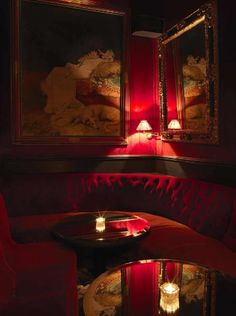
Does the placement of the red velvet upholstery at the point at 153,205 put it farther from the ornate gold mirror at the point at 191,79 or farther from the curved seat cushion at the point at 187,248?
the ornate gold mirror at the point at 191,79

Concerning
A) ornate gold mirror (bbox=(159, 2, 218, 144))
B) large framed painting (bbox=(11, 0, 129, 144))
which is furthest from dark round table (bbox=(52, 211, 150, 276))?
large framed painting (bbox=(11, 0, 129, 144))

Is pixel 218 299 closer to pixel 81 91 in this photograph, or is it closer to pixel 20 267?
pixel 20 267

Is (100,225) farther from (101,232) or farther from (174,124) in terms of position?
(174,124)

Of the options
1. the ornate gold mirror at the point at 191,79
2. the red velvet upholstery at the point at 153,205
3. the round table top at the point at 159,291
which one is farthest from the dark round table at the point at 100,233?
the ornate gold mirror at the point at 191,79

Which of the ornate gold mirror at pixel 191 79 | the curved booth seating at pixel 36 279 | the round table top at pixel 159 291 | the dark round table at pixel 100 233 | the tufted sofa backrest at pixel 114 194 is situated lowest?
the curved booth seating at pixel 36 279

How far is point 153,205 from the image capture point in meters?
3.75

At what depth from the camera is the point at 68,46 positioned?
3.87 meters

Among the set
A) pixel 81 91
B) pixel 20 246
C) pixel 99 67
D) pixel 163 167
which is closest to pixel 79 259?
pixel 20 246

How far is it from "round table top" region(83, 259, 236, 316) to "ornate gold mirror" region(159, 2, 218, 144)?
178cm

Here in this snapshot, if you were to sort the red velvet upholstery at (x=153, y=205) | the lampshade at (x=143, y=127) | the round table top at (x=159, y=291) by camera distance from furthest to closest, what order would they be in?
1. the lampshade at (x=143, y=127)
2. the red velvet upholstery at (x=153, y=205)
3. the round table top at (x=159, y=291)

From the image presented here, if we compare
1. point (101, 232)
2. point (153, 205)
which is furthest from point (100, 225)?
point (153, 205)

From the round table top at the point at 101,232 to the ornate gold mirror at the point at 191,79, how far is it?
4.09ft

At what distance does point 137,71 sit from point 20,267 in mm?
3010

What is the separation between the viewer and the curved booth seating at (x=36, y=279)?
64.3 inches
